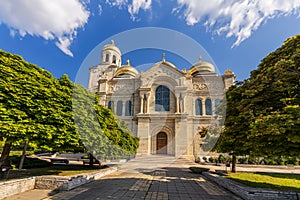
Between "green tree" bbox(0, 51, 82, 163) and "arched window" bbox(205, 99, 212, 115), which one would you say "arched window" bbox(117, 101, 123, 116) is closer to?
"arched window" bbox(205, 99, 212, 115)

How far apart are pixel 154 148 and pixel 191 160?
528cm

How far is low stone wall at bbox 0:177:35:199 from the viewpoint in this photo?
5.91 meters

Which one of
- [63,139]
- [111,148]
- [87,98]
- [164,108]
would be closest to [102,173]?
[111,148]

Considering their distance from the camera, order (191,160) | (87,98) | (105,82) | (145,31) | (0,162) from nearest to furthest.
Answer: (0,162) < (87,98) < (145,31) < (191,160) < (105,82)

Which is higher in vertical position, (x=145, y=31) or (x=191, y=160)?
(x=145, y=31)

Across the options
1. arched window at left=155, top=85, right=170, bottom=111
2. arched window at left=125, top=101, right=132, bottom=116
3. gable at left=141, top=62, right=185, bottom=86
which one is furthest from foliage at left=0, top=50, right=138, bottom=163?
gable at left=141, top=62, right=185, bottom=86

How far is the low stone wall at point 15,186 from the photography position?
5906 mm

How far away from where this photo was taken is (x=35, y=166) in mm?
12547

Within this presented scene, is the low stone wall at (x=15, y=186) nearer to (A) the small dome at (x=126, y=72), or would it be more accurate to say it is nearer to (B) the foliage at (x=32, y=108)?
(B) the foliage at (x=32, y=108)

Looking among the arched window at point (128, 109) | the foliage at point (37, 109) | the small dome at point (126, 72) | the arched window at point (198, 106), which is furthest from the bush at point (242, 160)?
the small dome at point (126, 72)

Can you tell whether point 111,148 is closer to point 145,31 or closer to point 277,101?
point 145,31

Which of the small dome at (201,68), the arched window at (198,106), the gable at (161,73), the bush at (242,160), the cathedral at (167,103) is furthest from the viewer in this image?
the small dome at (201,68)

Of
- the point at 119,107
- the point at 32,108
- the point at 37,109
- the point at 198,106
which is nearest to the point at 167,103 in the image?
the point at 198,106

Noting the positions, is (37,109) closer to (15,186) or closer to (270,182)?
(15,186)
